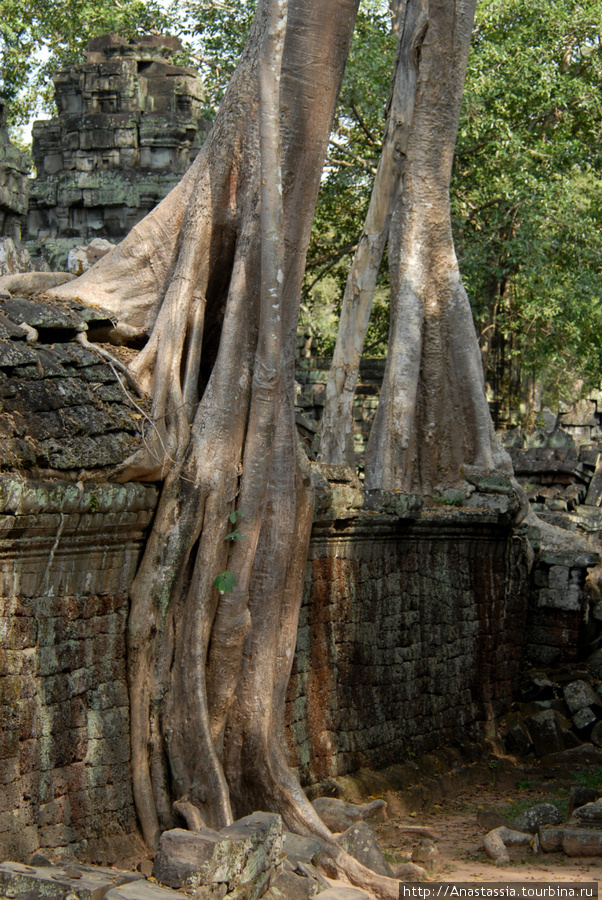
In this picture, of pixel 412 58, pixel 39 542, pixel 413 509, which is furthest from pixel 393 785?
pixel 412 58

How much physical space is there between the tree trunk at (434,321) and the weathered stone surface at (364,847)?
4.23m

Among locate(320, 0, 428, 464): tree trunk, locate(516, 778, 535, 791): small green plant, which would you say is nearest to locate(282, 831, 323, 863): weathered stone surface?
locate(516, 778, 535, 791): small green plant

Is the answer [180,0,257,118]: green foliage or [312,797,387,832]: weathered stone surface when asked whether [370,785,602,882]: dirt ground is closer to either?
[312,797,387,832]: weathered stone surface

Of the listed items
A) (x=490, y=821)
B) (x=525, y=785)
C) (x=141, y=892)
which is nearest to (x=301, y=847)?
(x=141, y=892)

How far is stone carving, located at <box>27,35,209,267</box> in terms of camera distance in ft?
42.3

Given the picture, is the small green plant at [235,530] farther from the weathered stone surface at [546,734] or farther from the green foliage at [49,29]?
the green foliage at [49,29]

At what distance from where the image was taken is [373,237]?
1087 cm

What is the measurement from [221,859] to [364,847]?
1.31 m

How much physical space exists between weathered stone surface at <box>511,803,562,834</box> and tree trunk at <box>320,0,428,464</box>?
5256 millimetres

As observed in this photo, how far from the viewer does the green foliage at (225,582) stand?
5.25 m

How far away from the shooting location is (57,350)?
17.3ft

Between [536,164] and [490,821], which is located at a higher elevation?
[536,164]

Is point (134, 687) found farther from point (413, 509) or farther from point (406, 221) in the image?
point (406, 221)

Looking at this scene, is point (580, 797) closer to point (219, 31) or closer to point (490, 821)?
point (490, 821)
